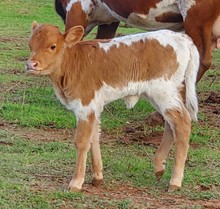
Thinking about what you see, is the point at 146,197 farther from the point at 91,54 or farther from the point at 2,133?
the point at 2,133

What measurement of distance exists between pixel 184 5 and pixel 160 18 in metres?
0.46

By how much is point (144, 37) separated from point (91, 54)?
399 mm

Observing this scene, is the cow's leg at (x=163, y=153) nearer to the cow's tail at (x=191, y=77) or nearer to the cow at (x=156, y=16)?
the cow's tail at (x=191, y=77)

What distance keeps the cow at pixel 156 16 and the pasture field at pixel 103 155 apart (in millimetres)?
854

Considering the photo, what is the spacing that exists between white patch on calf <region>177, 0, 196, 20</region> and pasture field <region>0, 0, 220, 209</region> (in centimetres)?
112

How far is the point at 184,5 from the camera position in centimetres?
805

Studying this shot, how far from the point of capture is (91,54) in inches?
224

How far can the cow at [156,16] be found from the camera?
7.96m

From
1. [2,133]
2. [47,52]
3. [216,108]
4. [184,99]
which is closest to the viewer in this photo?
[47,52]

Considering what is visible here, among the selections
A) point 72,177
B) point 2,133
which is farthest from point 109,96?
point 2,133

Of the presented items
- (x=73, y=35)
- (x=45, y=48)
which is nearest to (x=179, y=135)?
(x=73, y=35)

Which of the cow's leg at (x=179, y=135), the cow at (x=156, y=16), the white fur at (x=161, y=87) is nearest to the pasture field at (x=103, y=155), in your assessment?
the cow's leg at (x=179, y=135)

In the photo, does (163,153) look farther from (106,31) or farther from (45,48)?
(106,31)

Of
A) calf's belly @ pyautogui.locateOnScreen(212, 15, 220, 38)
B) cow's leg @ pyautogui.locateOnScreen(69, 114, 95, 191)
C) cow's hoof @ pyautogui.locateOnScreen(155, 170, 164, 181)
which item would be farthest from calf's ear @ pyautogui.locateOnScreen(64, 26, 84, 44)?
calf's belly @ pyautogui.locateOnScreen(212, 15, 220, 38)
